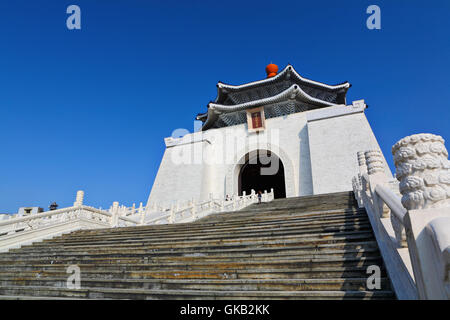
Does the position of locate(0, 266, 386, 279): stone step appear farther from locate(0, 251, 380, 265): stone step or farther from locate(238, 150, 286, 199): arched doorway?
locate(238, 150, 286, 199): arched doorway

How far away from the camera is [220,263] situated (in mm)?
3861

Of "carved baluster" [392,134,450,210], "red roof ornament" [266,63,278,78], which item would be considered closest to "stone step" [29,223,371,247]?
"carved baluster" [392,134,450,210]

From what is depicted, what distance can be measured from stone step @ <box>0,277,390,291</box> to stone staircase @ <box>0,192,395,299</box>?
1 cm

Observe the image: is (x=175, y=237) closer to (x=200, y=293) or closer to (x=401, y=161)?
(x=200, y=293)

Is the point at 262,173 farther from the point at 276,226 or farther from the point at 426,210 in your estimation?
the point at 426,210

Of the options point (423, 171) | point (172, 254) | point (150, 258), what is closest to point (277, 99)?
point (172, 254)

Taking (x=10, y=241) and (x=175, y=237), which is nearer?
(x=175, y=237)

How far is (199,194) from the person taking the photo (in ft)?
57.5

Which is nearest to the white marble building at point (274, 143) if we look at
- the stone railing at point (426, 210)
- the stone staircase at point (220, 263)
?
the stone staircase at point (220, 263)

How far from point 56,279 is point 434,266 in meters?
5.22

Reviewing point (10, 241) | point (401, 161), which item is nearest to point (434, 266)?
point (401, 161)

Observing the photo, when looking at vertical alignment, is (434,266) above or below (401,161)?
below

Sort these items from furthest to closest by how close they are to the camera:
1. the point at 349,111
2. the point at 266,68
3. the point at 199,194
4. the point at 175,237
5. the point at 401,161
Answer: the point at 266,68
the point at 199,194
the point at 349,111
the point at 175,237
the point at 401,161

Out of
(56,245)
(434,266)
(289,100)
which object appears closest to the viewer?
(434,266)
